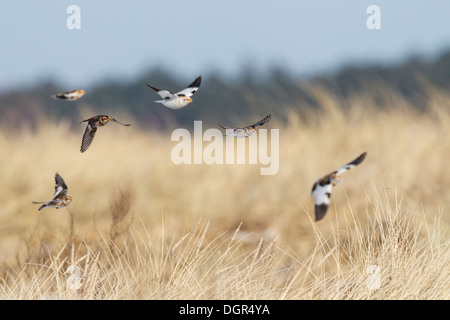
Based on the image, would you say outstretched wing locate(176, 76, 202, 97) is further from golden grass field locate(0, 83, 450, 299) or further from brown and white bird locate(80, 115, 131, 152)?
golden grass field locate(0, 83, 450, 299)

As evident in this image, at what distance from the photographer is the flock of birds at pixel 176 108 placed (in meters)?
2.12

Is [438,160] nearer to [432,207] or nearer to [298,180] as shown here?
[432,207]

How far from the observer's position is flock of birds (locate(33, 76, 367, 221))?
2.12 metres

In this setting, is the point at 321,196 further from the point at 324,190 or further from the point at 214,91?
the point at 214,91

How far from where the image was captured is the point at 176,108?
214cm

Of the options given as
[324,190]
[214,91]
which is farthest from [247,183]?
[214,91]

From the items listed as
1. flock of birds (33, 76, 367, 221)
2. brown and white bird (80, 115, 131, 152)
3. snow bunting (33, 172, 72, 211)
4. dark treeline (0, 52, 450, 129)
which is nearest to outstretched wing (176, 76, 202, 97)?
flock of birds (33, 76, 367, 221)

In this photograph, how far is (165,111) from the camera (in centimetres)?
3078

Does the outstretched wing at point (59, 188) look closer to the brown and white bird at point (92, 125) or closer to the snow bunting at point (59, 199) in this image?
the snow bunting at point (59, 199)

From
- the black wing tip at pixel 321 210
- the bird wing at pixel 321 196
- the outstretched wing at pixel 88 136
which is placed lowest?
the black wing tip at pixel 321 210

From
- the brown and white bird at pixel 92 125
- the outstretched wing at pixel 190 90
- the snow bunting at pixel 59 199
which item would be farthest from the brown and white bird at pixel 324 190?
the snow bunting at pixel 59 199
